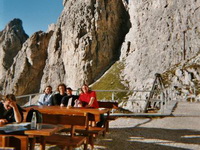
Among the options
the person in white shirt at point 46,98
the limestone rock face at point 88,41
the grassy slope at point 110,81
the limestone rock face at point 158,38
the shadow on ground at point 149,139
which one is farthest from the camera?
the limestone rock face at point 88,41

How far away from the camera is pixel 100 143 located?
8445 mm

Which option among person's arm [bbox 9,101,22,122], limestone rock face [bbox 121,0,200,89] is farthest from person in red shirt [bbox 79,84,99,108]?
limestone rock face [bbox 121,0,200,89]

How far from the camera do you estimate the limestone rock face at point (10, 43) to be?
113188 mm

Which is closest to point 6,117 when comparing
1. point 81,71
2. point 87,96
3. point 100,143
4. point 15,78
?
point 100,143

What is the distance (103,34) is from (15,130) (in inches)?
2780

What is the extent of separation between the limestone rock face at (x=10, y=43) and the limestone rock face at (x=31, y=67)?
53.8ft

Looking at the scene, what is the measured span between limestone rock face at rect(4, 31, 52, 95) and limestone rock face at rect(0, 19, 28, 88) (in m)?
16.4

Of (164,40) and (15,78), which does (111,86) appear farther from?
(15,78)

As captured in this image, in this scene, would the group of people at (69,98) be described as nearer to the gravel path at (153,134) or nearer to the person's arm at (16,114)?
the gravel path at (153,134)

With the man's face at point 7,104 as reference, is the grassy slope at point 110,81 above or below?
above

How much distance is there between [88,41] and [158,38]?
72.2ft

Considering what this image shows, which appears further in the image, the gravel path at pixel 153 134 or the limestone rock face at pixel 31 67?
the limestone rock face at pixel 31 67

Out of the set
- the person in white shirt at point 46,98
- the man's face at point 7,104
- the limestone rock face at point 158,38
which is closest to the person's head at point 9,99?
the man's face at point 7,104

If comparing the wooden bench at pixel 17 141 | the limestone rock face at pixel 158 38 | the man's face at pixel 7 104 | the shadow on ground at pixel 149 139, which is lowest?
the shadow on ground at pixel 149 139
